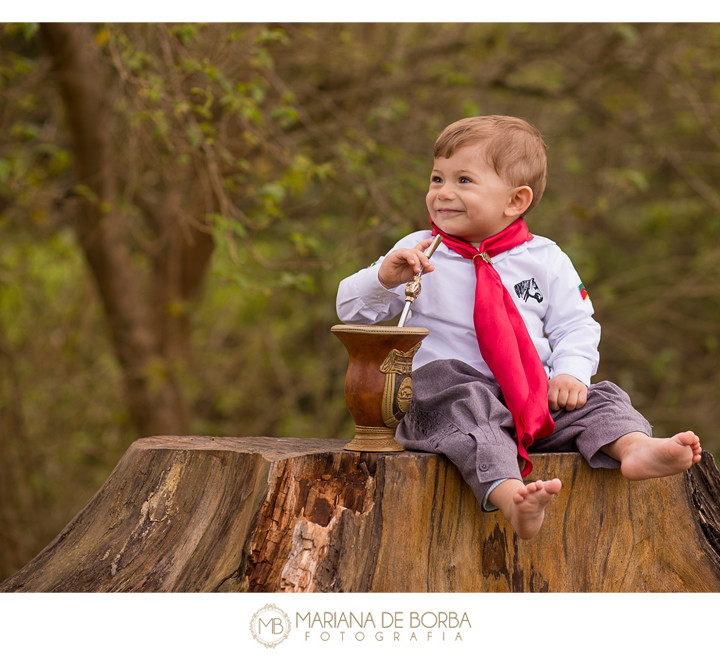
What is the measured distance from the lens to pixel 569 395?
2.58 meters

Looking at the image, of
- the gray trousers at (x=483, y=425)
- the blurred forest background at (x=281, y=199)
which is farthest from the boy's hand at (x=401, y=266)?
the blurred forest background at (x=281, y=199)

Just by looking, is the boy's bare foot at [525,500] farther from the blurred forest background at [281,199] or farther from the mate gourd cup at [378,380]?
the blurred forest background at [281,199]

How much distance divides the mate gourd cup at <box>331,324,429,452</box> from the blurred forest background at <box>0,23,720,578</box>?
1187 millimetres

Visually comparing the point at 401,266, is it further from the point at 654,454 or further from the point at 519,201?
the point at 654,454

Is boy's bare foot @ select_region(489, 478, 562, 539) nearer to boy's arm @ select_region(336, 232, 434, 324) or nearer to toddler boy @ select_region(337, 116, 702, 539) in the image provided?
toddler boy @ select_region(337, 116, 702, 539)

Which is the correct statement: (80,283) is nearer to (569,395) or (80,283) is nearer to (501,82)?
(501,82)

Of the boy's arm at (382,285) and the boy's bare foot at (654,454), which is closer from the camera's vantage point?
the boy's bare foot at (654,454)

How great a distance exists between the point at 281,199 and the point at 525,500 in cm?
235

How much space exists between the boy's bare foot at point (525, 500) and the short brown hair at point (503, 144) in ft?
2.94

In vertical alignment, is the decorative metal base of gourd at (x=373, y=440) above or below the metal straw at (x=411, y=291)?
below

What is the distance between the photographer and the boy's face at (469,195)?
8.45ft

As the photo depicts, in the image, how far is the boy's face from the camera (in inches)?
101

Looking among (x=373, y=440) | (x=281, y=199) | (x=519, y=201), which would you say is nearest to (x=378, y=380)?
(x=373, y=440)

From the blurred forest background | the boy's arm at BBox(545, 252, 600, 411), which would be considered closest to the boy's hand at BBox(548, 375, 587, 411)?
the boy's arm at BBox(545, 252, 600, 411)
